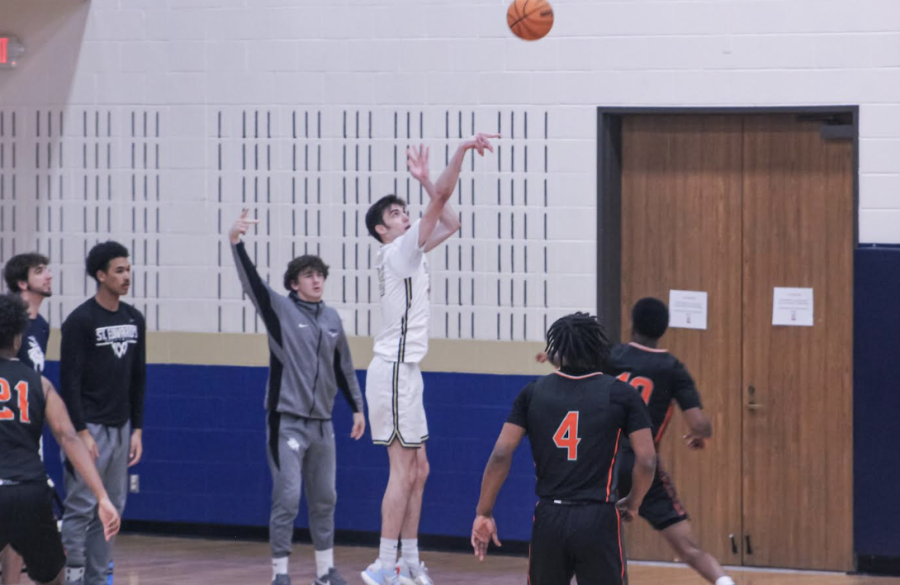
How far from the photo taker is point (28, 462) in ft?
17.9

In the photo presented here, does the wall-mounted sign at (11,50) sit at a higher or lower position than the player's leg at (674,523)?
higher

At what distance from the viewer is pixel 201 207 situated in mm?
9172

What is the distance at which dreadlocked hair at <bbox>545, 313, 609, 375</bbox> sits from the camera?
5273 mm

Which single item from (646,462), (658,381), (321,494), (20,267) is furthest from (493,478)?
(20,267)

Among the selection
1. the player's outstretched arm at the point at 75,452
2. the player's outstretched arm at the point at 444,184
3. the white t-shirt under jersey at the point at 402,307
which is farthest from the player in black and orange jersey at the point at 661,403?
the player's outstretched arm at the point at 75,452

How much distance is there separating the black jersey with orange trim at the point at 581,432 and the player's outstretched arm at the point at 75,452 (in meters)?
1.70

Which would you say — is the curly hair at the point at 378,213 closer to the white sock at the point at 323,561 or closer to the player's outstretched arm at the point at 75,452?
the white sock at the point at 323,561

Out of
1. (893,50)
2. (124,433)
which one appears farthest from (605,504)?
(893,50)

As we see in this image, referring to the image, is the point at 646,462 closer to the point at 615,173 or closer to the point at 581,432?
the point at 581,432

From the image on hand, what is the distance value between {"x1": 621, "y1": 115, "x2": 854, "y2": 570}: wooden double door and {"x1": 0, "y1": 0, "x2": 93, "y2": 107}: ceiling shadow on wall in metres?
3.74

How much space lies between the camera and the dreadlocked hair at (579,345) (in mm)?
5273

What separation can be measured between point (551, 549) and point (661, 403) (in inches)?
70.5

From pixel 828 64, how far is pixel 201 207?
4.05 meters

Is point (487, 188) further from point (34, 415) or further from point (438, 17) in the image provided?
point (34, 415)
